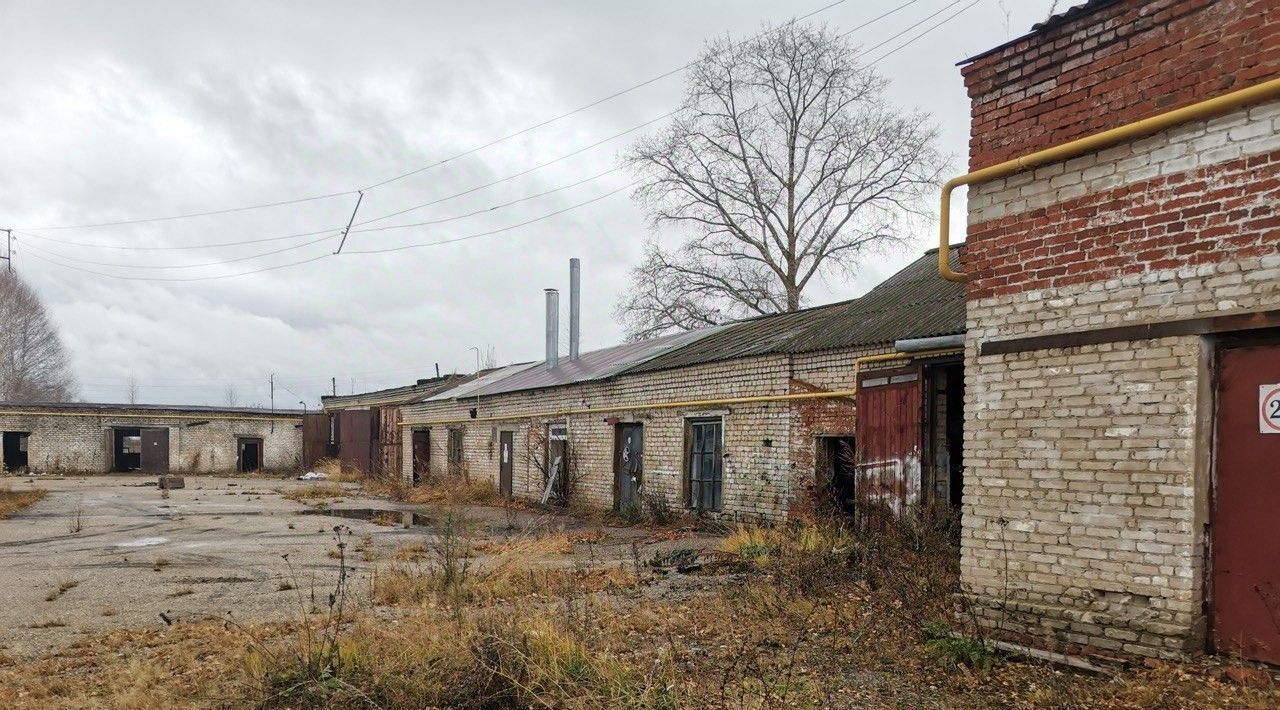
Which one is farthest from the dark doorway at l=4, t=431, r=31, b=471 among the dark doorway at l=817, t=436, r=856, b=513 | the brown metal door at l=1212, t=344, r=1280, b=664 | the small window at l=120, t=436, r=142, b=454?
the brown metal door at l=1212, t=344, r=1280, b=664

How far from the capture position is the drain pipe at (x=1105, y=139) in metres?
4.36

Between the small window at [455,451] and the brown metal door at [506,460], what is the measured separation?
259cm

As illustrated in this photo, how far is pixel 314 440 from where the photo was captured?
34.1 meters

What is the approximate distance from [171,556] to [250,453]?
1099 inches

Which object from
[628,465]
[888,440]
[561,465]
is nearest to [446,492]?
[561,465]

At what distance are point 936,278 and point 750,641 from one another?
7.97 metres

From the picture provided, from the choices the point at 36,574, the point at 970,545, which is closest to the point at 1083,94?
the point at 970,545

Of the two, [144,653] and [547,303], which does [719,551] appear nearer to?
[144,653]

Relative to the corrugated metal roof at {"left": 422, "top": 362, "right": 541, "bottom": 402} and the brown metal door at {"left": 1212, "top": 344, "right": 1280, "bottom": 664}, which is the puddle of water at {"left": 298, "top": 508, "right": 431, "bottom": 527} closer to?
the corrugated metal roof at {"left": 422, "top": 362, "right": 541, "bottom": 402}

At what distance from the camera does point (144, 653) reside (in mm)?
5781

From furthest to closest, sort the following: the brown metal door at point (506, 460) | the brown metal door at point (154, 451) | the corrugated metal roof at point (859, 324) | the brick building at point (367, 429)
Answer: the brown metal door at point (154, 451), the brick building at point (367, 429), the brown metal door at point (506, 460), the corrugated metal roof at point (859, 324)

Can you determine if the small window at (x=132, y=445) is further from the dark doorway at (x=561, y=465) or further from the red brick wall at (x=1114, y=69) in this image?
the red brick wall at (x=1114, y=69)

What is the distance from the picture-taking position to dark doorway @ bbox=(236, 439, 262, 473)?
3569 cm

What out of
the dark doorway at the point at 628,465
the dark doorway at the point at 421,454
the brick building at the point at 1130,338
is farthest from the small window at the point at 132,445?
the brick building at the point at 1130,338
